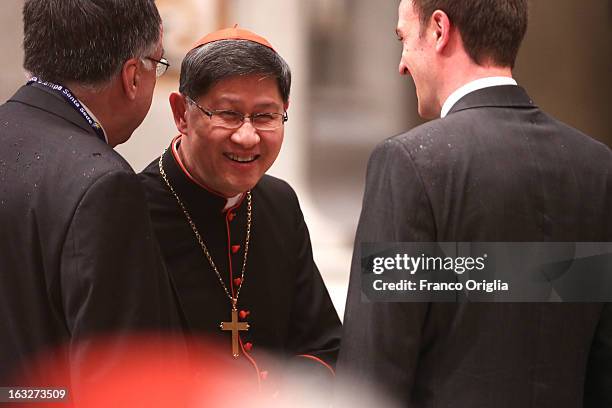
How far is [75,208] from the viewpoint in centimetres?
204

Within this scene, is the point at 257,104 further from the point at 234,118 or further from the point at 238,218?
the point at 238,218

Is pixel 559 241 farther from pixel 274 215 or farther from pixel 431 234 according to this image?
pixel 274 215

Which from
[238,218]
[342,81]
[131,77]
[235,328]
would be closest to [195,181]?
[238,218]

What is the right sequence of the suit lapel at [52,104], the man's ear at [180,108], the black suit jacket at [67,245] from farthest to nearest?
the man's ear at [180,108], the suit lapel at [52,104], the black suit jacket at [67,245]

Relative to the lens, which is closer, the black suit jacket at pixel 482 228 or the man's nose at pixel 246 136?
the black suit jacket at pixel 482 228

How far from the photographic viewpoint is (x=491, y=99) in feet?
7.70

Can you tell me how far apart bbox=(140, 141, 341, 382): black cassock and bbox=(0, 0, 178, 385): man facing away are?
0.58m

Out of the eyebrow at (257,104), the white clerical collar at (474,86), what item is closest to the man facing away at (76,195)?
the eyebrow at (257,104)

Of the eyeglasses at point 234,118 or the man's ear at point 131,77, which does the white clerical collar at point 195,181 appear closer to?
the eyeglasses at point 234,118

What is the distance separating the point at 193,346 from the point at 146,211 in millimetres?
764

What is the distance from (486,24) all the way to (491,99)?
0.54 ft

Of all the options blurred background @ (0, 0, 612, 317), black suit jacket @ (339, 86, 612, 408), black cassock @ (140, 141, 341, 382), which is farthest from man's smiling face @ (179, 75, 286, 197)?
blurred background @ (0, 0, 612, 317)

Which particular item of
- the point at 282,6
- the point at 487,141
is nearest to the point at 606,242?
the point at 487,141

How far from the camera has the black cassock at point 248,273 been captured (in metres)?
2.88
